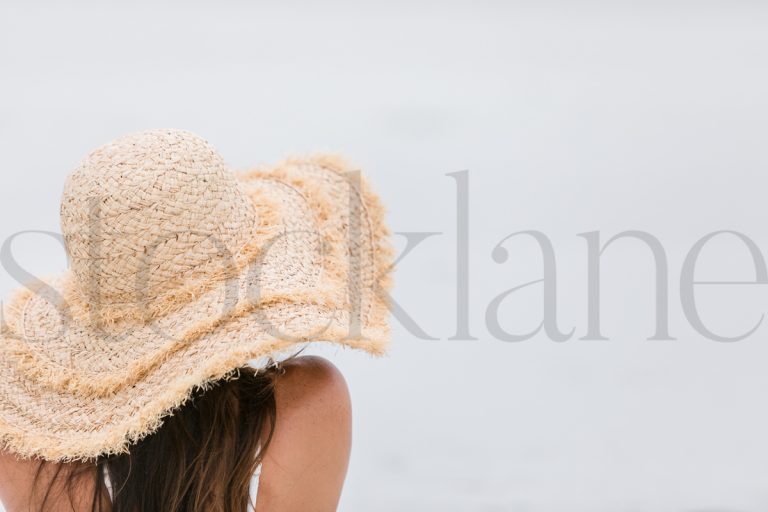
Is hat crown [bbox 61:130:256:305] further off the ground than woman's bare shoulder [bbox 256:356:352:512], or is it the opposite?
hat crown [bbox 61:130:256:305]

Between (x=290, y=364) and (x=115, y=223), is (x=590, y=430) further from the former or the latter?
(x=115, y=223)

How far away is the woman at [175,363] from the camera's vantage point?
111cm

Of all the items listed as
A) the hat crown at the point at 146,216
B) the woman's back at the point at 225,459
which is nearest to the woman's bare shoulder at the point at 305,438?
the woman's back at the point at 225,459

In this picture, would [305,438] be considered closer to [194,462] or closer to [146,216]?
[194,462]

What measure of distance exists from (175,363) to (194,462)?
0.13m

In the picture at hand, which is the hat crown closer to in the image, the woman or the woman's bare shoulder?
the woman

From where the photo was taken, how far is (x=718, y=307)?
2705 mm

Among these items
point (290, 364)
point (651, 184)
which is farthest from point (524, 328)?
point (290, 364)

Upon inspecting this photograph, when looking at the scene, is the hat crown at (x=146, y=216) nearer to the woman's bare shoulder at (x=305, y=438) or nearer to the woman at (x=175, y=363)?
the woman at (x=175, y=363)

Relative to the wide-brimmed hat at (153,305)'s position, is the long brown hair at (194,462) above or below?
below

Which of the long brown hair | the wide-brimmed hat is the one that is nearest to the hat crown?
the wide-brimmed hat

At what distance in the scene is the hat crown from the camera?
1.11 m

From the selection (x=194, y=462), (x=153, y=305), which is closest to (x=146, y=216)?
(x=153, y=305)

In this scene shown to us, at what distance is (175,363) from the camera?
111 centimetres
